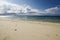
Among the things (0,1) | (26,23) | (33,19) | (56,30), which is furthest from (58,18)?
(0,1)

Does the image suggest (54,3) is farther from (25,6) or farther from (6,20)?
(6,20)

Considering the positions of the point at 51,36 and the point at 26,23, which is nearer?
the point at 51,36

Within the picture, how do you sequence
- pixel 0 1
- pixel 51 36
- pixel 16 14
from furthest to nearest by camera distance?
pixel 0 1
pixel 16 14
pixel 51 36

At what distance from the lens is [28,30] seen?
1.84 m

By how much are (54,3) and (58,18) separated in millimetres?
247

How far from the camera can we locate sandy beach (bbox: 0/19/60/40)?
1697 mm

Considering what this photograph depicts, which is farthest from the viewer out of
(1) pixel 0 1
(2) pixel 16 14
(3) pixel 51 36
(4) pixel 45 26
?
(1) pixel 0 1

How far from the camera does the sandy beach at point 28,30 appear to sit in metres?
1.70

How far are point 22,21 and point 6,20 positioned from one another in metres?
0.31

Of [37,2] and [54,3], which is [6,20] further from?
[54,3]

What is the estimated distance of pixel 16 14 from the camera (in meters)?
1.96

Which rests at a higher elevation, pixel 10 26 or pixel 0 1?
pixel 0 1

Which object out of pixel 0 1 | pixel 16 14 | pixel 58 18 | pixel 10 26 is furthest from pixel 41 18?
pixel 0 1

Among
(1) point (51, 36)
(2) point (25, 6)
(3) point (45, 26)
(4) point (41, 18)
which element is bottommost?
(1) point (51, 36)
